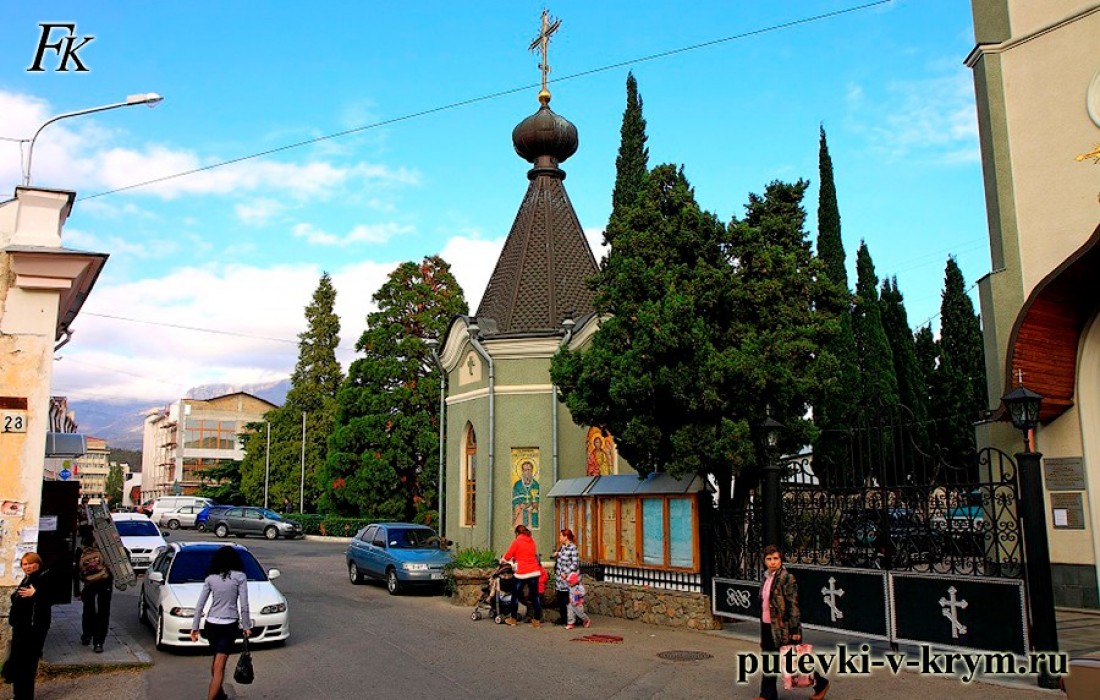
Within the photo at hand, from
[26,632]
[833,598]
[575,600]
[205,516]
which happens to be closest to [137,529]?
[575,600]

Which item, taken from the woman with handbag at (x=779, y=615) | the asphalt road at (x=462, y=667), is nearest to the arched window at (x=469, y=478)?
the asphalt road at (x=462, y=667)

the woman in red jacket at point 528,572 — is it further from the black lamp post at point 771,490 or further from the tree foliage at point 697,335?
the black lamp post at point 771,490

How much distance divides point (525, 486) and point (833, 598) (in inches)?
416

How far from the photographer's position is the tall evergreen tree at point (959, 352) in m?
36.7

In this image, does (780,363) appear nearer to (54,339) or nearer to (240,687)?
(240,687)

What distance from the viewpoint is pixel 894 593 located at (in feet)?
34.7

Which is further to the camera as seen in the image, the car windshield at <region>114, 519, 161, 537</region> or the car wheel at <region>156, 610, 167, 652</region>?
the car windshield at <region>114, 519, 161, 537</region>

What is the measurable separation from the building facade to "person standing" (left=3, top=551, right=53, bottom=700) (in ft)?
45.1

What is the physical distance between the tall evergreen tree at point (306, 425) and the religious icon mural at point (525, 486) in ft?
114

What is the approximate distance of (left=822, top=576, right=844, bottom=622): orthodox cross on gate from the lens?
11.2 meters

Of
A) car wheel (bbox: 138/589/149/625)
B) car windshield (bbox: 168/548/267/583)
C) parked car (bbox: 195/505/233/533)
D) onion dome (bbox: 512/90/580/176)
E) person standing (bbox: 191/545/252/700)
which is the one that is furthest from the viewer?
parked car (bbox: 195/505/233/533)

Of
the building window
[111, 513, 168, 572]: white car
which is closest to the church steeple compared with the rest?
[111, 513, 168, 572]: white car

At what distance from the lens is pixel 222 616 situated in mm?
8945

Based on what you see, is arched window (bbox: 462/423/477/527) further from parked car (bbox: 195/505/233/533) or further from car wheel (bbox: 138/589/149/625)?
parked car (bbox: 195/505/233/533)
